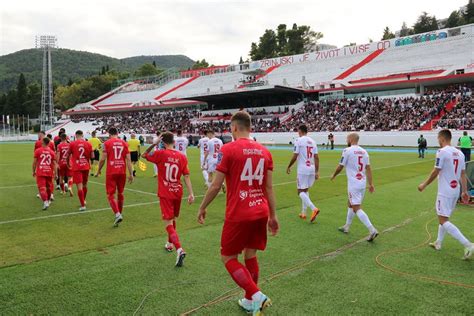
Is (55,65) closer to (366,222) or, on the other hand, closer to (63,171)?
(63,171)

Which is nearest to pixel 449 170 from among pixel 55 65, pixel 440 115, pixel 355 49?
pixel 440 115

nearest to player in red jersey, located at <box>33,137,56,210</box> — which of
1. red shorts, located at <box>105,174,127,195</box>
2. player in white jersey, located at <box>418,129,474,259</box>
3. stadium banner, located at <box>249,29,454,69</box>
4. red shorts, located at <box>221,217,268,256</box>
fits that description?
red shorts, located at <box>105,174,127,195</box>

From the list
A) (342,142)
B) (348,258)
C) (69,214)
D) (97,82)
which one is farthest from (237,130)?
(97,82)

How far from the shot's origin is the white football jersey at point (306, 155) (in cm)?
894

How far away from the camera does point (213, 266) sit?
5.84 m

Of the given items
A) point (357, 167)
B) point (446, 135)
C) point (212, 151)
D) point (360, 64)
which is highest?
point (360, 64)

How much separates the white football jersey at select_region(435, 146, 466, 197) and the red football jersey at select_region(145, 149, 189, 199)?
13.9 ft

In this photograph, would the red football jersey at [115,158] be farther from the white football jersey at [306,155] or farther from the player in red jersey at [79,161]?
the white football jersey at [306,155]

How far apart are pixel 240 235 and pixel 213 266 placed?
1.97m

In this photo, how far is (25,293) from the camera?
15.9 feet

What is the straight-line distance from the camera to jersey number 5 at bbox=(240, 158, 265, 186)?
4.08 m

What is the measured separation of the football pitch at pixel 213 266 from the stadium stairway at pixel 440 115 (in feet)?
102

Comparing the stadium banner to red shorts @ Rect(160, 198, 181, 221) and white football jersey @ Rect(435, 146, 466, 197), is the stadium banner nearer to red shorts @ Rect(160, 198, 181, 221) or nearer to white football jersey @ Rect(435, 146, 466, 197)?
white football jersey @ Rect(435, 146, 466, 197)

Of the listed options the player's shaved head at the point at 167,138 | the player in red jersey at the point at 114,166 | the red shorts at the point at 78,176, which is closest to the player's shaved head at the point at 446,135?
the player's shaved head at the point at 167,138
